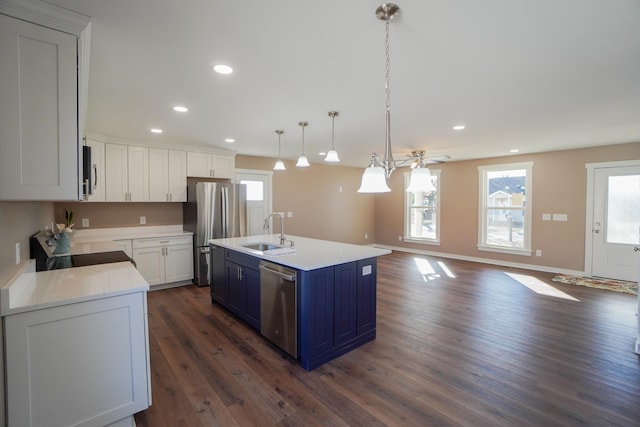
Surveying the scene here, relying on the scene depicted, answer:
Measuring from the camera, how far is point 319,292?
8.18ft

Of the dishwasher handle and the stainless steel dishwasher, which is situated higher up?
the dishwasher handle

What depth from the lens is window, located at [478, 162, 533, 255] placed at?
602cm

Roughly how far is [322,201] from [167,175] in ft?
12.2

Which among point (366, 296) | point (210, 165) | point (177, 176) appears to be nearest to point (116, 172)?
point (177, 176)

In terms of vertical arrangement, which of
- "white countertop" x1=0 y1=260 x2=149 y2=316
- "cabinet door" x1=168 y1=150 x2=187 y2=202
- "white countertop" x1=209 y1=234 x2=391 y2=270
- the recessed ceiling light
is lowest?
"white countertop" x1=0 y1=260 x2=149 y2=316

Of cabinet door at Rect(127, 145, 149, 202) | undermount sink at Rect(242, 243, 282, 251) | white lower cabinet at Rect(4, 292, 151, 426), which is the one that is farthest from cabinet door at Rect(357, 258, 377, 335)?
cabinet door at Rect(127, 145, 149, 202)

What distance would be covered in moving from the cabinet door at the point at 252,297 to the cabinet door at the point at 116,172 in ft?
8.97

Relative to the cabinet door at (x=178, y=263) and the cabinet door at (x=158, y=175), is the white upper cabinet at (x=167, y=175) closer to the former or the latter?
the cabinet door at (x=158, y=175)

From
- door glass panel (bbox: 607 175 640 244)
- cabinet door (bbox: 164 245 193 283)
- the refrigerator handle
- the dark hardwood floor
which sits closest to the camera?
the dark hardwood floor

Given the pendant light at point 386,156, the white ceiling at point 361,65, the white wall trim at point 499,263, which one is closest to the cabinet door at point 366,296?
the pendant light at point 386,156

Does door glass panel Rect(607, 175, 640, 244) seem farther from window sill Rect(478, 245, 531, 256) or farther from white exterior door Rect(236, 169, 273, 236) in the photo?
white exterior door Rect(236, 169, 273, 236)

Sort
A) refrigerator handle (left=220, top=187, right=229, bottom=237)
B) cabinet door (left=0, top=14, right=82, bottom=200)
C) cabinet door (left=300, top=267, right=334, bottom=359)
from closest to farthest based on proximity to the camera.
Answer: cabinet door (left=0, top=14, right=82, bottom=200) < cabinet door (left=300, top=267, right=334, bottom=359) < refrigerator handle (left=220, top=187, right=229, bottom=237)

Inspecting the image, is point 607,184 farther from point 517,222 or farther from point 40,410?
point 40,410

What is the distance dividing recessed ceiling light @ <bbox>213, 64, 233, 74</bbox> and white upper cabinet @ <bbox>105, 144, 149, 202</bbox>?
314 cm
